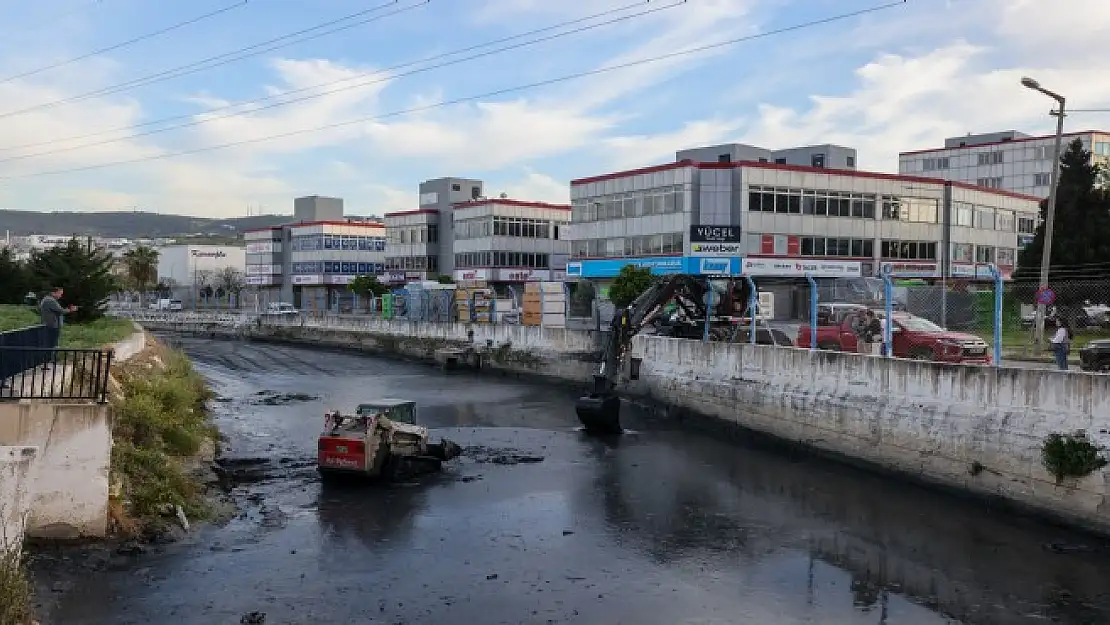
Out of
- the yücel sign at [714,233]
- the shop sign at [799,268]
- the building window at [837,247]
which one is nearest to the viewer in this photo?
the yücel sign at [714,233]

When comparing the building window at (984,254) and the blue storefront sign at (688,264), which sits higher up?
the building window at (984,254)

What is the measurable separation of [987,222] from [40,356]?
74.0 metres

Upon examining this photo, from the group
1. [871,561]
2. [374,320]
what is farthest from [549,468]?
[374,320]

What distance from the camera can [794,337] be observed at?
2812cm

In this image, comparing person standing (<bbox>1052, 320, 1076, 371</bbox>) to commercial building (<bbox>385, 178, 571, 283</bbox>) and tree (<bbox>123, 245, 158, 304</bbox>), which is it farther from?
tree (<bbox>123, 245, 158, 304</bbox>)

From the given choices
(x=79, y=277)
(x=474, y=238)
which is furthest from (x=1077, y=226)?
(x=474, y=238)

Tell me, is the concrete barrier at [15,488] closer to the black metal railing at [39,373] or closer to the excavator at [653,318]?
the black metal railing at [39,373]

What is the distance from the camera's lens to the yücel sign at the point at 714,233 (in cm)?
6197

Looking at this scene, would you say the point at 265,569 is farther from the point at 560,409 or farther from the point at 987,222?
the point at 987,222

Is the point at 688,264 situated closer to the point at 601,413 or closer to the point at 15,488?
the point at 601,413

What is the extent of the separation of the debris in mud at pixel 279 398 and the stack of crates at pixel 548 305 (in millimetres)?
14064

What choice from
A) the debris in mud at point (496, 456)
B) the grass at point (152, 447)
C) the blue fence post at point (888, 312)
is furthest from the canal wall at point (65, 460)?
the blue fence post at point (888, 312)

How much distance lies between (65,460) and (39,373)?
4.21 metres

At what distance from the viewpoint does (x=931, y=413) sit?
2045 cm
